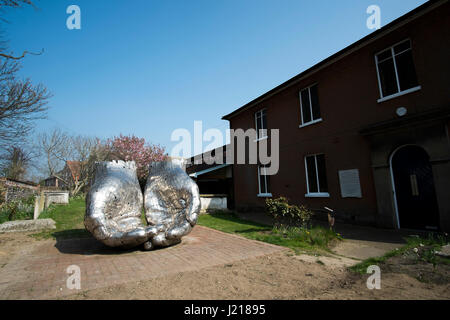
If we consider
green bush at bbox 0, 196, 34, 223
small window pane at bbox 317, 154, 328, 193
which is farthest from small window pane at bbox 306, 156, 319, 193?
green bush at bbox 0, 196, 34, 223

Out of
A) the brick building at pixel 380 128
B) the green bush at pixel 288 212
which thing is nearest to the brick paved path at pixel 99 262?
the green bush at pixel 288 212

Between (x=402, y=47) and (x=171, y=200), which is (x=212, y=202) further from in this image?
(x=402, y=47)

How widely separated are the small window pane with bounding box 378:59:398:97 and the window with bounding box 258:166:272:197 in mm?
6987

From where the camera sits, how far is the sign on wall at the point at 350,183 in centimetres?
867

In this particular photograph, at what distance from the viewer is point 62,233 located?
26.5ft

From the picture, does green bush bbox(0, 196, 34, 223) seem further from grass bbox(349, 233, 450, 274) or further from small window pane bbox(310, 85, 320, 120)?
small window pane bbox(310, 85, 320, 120)

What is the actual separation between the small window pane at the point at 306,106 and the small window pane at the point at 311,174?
1.93 m

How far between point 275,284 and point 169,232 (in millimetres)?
2996

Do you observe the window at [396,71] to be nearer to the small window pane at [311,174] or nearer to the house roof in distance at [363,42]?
the house roof in distance at [363,42]

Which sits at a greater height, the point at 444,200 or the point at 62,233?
the point at 444,200

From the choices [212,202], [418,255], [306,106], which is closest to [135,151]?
[212,202]
